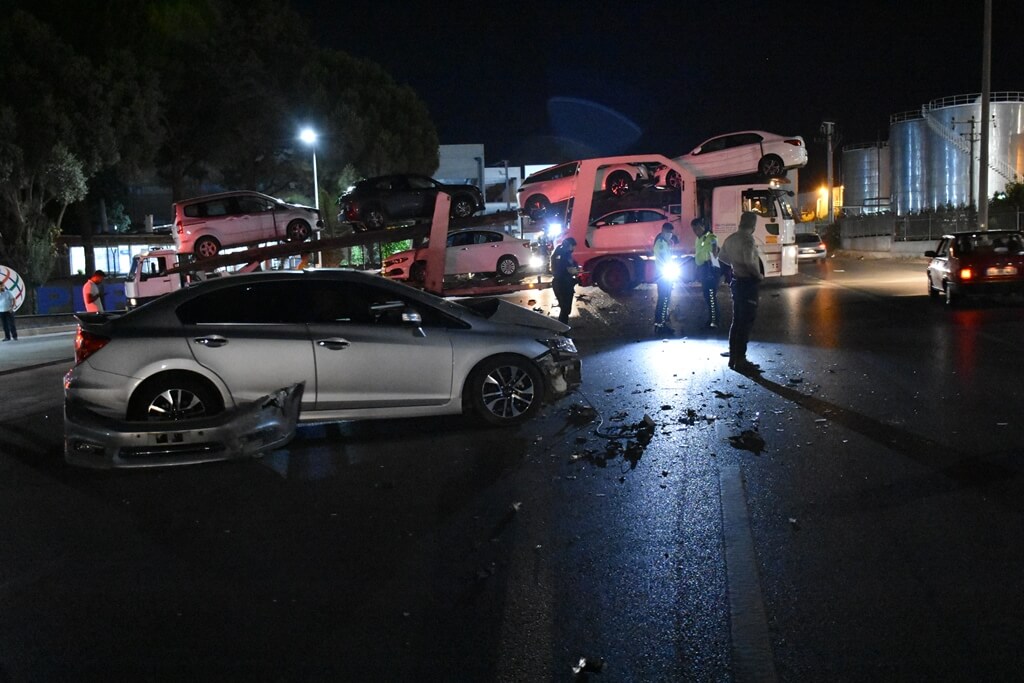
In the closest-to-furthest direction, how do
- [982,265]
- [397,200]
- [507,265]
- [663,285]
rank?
[663,285], [982,265], [397,200], [507,265]

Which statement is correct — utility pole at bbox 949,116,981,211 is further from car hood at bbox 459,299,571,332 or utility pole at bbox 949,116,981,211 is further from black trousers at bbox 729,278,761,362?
car hood at bbox 459,299,571,332

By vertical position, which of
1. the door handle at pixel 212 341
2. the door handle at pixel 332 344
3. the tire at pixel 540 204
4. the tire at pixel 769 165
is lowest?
the door handle at pixel 332 344

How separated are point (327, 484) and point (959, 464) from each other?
466 centimetres

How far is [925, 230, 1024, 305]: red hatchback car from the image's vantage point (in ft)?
59.0

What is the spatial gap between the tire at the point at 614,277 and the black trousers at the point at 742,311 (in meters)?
11.5

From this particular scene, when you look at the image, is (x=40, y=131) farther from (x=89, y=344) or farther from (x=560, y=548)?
(x=560, y=548)

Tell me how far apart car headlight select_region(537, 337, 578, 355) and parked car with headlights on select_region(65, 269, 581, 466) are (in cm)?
2

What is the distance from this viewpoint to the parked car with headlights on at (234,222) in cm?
1870

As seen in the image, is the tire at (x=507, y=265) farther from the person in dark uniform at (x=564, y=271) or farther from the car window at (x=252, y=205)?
the car window at (x=252, y=205)

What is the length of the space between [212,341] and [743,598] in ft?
16.2

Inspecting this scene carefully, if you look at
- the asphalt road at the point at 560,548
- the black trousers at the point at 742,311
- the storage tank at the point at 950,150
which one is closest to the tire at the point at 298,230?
the asphalt road at the point at 560,548

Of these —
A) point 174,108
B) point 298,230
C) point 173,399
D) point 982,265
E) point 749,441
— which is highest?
point 174,108

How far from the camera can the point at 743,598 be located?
191 inches

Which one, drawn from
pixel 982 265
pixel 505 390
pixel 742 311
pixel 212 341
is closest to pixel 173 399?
pixel 212 341
